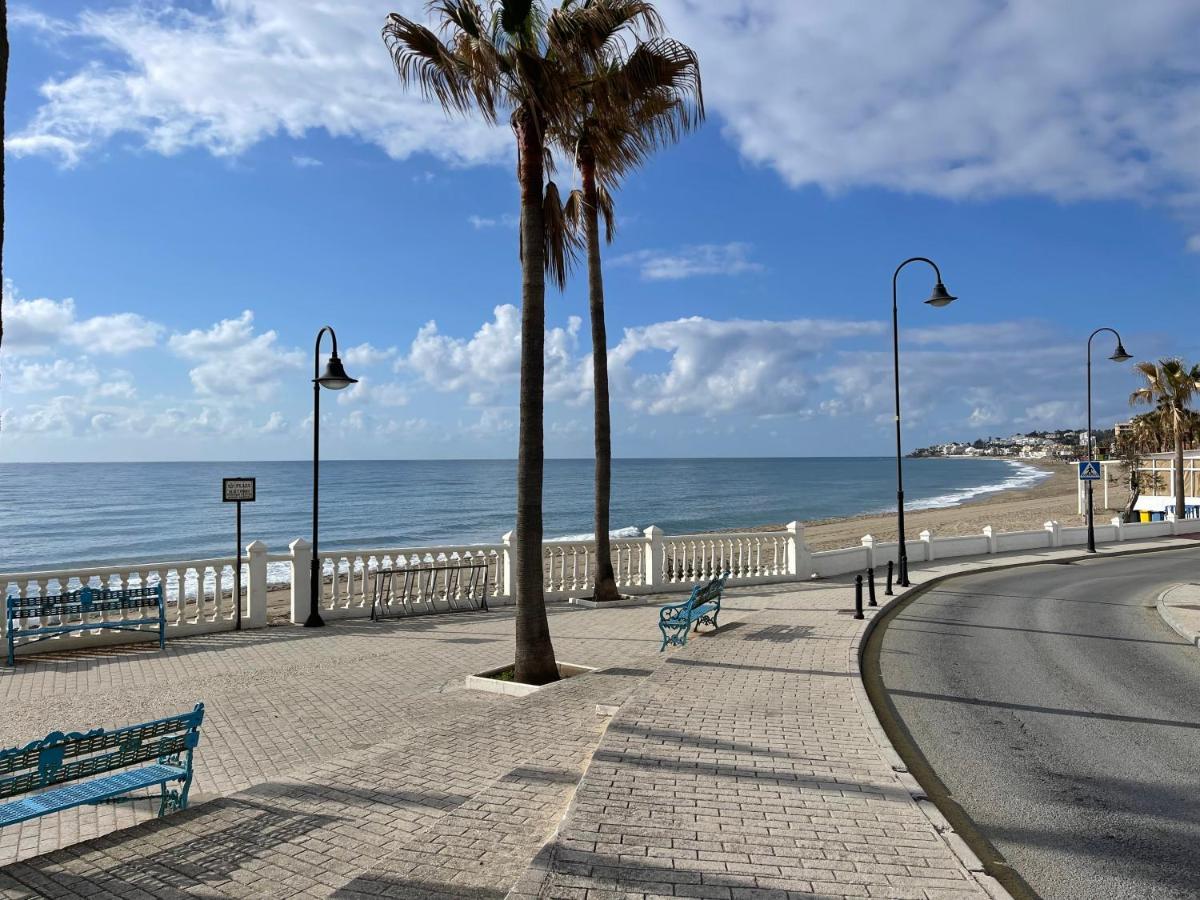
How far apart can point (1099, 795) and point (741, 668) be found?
4.14 meters

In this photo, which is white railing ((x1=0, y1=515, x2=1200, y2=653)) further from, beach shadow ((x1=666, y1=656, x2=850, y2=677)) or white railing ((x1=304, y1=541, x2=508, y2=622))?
beach shadow ((x1=666, y1=656, x2=850, y2=677))

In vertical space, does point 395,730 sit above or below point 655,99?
below

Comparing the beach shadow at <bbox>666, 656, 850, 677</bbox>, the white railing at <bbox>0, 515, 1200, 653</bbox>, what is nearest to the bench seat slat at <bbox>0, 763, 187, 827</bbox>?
the beach shadow at <bbox>666, 656, 850, 677</bbox>

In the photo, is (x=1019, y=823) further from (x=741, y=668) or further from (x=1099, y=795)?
(x=741, y=668)

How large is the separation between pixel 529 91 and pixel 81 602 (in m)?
9.66

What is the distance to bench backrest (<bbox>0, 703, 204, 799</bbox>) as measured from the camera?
4703mm

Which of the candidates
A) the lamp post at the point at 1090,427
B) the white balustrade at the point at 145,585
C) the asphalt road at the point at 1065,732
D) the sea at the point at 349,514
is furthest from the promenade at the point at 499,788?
the sea at the point at 349,514

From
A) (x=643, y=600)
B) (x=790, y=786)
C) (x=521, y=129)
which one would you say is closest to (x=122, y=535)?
(x=643, y=600)

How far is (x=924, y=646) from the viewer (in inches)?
464

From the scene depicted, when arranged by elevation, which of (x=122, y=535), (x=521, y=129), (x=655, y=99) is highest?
(x=655, y=99)

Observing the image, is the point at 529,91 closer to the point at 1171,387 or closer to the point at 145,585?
the point at 145,585

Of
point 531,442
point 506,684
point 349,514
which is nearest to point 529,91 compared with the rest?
point 531,442

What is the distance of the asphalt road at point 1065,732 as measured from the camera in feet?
16.0

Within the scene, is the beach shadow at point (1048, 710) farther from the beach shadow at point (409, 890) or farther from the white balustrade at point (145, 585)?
the white balustrade at point (145, 585)
